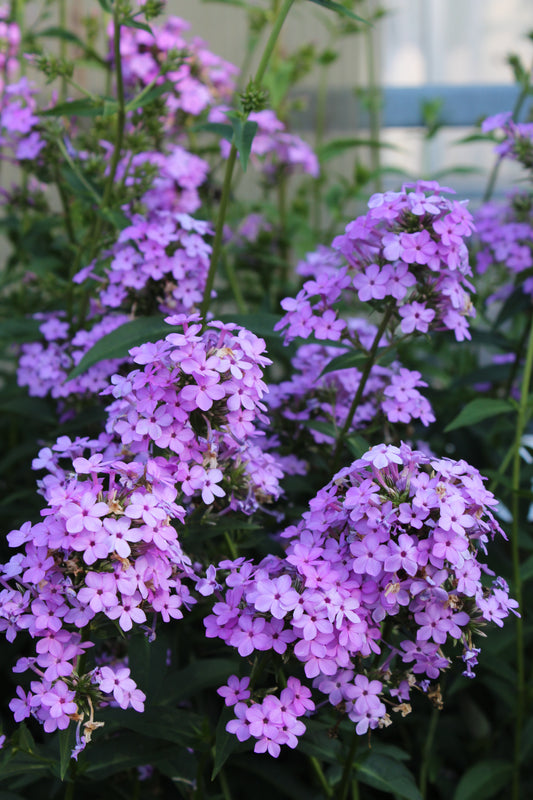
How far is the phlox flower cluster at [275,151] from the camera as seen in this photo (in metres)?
2.09

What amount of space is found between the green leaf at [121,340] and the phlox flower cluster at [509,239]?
805 mm

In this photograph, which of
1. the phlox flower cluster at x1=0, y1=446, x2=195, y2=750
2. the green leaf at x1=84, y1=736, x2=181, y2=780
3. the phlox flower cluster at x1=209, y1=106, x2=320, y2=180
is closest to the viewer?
the phlox flower cluster at x1=0, y1=446, x2=195, y2=750

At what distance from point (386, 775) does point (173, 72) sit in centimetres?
149

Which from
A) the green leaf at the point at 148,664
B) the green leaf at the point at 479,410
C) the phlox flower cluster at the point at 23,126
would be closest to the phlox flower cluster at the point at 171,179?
the phlox flower cluster at the point at 23,126

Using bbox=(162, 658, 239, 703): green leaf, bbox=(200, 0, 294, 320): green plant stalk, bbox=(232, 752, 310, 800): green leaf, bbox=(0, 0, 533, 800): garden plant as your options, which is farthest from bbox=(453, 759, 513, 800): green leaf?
bbox=(200, 0, 294, 320): green plant stalk

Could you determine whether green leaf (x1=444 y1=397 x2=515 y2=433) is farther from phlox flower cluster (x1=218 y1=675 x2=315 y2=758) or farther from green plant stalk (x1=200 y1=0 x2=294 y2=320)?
phlox flower cluster (x1=218 y1=675 x2=315 y2=758)

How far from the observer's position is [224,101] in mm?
2125

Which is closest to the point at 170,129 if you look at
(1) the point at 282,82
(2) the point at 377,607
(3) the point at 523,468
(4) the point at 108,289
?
(1) the point at 282,82

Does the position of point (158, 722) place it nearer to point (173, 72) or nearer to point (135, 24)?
point (135, 24)

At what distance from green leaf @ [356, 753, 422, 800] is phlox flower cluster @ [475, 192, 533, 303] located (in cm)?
94

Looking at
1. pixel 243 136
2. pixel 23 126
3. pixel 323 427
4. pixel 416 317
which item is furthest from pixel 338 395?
pixel 23 126

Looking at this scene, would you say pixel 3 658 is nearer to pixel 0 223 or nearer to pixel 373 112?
pixel 0 223

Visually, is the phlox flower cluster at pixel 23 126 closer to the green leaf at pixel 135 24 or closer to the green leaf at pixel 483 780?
the green leaf at pixel 135 24

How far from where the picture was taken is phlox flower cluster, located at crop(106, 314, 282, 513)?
2.97 feet
